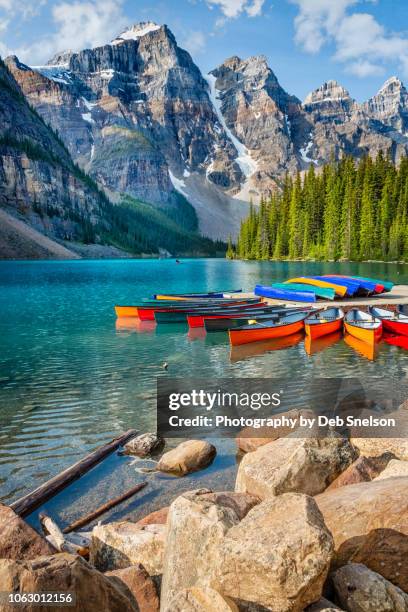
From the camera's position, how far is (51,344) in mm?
29828

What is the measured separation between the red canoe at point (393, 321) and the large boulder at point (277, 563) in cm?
2603

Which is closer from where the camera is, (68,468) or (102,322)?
(68,468)

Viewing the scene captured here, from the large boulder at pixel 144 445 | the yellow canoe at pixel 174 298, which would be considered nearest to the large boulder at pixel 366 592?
the large boulder at pixel 144 445

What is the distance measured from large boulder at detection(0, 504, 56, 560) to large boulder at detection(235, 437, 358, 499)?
3838 mm

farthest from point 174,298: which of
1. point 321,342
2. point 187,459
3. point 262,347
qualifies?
point 187,459

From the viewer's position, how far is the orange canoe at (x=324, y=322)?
29.5 m

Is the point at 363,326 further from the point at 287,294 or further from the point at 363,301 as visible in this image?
the point at 287,294

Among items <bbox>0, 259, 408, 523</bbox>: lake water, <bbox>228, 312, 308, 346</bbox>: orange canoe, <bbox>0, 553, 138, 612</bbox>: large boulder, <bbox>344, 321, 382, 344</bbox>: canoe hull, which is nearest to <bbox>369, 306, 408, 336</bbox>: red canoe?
<bbox>344, 321, 382, 344</bbox>: canoe hull

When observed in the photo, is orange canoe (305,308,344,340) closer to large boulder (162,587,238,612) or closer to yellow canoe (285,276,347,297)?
yellow canoe (285,276,347,297)

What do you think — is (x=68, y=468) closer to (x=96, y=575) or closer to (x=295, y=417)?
(x=295, y=417)

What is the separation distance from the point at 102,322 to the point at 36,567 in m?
34.9

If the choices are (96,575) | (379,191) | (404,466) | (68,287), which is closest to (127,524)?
(96,575)

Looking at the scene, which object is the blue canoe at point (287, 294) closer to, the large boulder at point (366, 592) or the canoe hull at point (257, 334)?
the canoe hull at point (257, 334)

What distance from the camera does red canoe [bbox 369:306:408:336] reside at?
A: 28653mm
